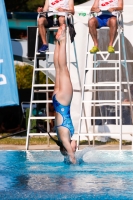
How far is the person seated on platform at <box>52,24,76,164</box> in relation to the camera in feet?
23.6

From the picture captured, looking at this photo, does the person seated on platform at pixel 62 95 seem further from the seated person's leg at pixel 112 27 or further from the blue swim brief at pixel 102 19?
the blue swim brief at pixel 102 19

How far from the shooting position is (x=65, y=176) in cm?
634

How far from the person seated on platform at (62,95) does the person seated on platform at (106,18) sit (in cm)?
206

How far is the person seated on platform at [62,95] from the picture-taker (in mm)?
7203

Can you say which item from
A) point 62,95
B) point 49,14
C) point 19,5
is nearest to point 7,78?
point 49,14

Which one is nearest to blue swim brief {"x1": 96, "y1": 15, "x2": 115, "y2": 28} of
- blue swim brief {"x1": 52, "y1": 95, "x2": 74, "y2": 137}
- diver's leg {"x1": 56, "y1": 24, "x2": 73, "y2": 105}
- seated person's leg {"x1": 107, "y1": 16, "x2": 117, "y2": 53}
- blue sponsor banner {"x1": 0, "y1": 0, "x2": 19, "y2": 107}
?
seated person's leg {"x1": 107, "y1": 16, "x2": 117, "y2": 53}

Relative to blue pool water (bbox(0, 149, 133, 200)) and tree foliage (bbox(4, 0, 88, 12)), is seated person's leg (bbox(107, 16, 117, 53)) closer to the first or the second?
blue pool water (bbox(0, 149, 133, 200))

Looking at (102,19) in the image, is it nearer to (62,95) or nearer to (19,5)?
(62,95)

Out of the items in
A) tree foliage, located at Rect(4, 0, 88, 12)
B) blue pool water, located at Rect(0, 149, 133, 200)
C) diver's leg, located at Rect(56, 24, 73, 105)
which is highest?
diver's leg, located at Rect(56, 24, 73, 105)

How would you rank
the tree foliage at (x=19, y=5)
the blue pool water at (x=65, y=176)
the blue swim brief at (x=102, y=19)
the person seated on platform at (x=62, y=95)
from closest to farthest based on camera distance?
1. the blue pool water at (x=65, y=176)
2. the person seated on platform at (x=62, y=95)
3. the blue swim brief at (x=102, y=19)
4. the tree foliage at (x=19, y=5)

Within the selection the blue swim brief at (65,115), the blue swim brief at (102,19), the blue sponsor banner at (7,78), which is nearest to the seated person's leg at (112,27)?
the blue swim brief at (102,19)

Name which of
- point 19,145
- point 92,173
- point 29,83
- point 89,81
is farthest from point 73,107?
point 29,83

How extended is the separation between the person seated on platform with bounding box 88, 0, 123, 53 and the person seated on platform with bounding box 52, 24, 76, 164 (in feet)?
6.77

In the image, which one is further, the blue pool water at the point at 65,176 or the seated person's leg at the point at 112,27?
the seated person's leg at the point at 112,27
